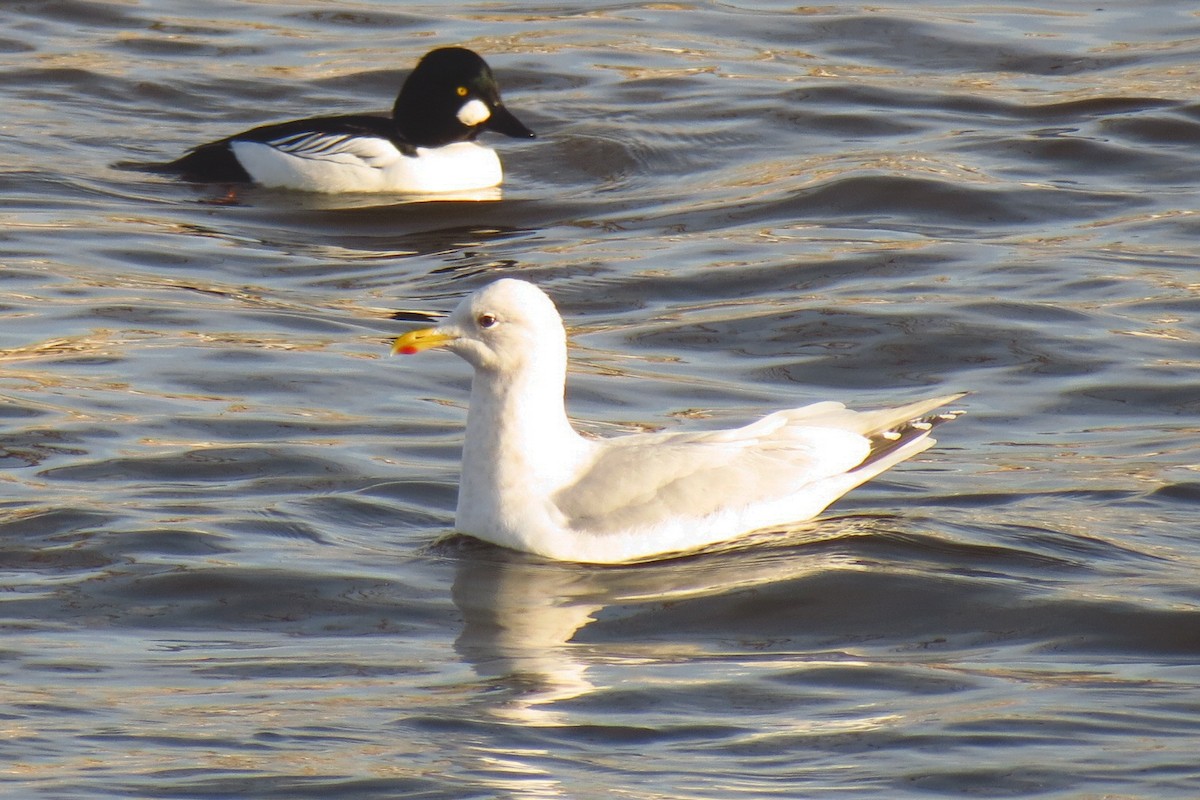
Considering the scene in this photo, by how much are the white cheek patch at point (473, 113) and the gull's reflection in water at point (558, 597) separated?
24.4ft

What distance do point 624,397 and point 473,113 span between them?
216 inches

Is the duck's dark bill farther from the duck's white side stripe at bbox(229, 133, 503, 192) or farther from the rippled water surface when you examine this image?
the rippled water surface

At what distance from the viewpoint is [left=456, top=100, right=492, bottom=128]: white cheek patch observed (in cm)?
1487

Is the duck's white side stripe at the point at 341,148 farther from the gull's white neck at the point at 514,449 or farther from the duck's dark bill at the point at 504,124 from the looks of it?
the gull's white neck at the point at 514,449

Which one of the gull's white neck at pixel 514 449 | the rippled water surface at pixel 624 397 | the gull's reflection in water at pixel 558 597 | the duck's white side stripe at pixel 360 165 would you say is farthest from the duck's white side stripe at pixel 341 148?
the gull's reflection in water at pixel 558 597

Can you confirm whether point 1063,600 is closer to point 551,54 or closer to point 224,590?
point 224,590

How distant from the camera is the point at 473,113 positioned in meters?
14.9

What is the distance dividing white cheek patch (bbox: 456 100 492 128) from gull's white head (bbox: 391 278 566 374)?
725 centimetres

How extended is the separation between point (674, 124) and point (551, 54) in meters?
2.43

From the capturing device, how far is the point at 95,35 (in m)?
17.9

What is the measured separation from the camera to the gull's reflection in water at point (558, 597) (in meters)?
6.38

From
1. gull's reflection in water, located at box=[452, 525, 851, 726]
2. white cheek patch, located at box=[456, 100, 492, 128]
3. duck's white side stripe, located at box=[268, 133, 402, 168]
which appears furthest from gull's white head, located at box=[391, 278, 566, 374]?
white cheek patch, located at box=[456, 100, 492, 128]

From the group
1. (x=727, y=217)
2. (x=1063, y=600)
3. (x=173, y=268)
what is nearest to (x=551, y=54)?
(x=727, y=217)

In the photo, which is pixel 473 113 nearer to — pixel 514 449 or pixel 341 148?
pixel 341 148
